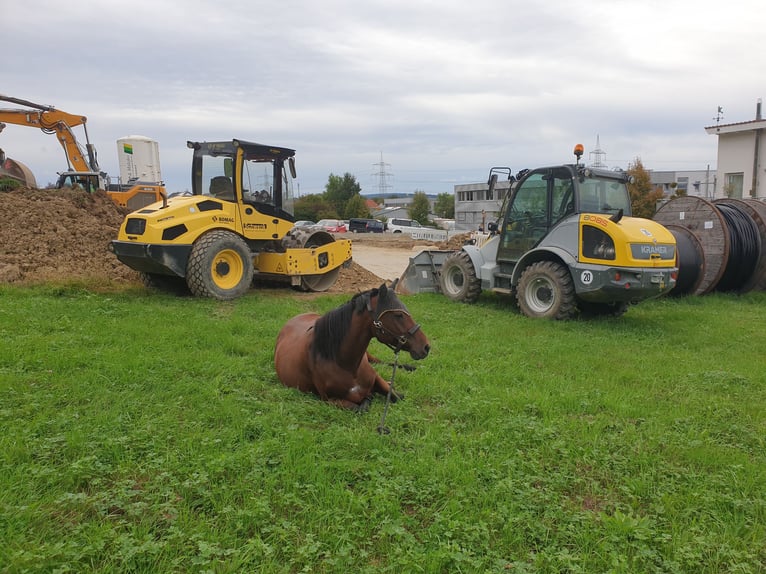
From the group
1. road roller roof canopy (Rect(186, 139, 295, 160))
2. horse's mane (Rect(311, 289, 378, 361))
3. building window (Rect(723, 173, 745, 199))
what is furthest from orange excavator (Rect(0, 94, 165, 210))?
building window (Rect(723, 173, 745, 199))

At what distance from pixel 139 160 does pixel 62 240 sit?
58.4 feet

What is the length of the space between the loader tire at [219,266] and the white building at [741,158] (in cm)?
2482

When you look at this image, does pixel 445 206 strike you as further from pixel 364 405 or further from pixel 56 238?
pixel 364 405

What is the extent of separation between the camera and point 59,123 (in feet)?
55.4

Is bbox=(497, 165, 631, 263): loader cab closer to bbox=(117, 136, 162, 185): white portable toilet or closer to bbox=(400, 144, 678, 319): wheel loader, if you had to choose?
bbox=(400, 144, 678, 319): wheel loader

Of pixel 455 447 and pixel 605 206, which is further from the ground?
pixel 605 206

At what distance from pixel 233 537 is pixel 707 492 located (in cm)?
Result: 295

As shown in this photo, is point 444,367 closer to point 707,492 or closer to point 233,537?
point 707,492

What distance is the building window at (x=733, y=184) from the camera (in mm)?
26453

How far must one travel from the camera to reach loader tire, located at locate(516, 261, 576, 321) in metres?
8.62

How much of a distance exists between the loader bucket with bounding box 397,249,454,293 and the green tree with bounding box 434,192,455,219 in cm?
7297

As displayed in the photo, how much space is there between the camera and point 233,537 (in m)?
2.93

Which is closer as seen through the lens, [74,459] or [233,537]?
[233,537]

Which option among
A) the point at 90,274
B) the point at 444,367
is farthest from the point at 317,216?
the point at 444,367
